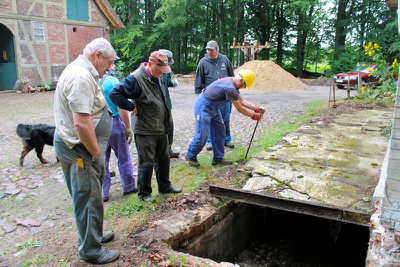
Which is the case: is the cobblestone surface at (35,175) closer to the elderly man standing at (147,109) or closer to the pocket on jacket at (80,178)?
the elderly man standing at (147,109)

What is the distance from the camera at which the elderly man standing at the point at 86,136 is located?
230 centimetres

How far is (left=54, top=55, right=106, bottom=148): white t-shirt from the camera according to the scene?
2.27m

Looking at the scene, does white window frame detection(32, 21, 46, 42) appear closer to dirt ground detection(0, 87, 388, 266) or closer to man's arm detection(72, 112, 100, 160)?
dirt ground detection(0, 87, 388, 266)

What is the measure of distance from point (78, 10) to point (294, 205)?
61.8 feet

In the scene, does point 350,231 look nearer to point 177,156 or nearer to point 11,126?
point 177,156

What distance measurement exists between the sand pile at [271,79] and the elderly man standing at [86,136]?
1792 cm

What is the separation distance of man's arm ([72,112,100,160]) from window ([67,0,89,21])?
18561 mm

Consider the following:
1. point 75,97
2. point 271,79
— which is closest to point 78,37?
point 271,79

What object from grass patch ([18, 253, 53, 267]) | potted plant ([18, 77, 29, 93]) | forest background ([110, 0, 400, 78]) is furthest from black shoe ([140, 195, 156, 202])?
forest background ([110, 0, 400, 78])

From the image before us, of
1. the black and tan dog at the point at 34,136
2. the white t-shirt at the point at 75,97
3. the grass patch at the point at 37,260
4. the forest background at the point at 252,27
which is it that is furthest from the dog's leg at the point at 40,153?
the forest background at the point at 252,27

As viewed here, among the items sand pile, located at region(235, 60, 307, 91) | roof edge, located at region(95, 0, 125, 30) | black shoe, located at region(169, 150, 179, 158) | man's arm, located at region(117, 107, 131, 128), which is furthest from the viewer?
sand pile, located at region(235, 60, 307, 91)

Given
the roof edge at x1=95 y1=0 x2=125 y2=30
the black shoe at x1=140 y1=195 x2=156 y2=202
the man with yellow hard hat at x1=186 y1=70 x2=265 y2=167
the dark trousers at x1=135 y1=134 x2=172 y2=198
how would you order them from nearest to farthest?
the dark trousers at x1=135 y1=134 x2=172 y2=198, the black shoe at x1=140 y1=195 x2=156 y2=202, the man with yellow hard hat at x1=186 y1=70 x2=265 y2=167, the roof edge at x1=95 y1=0 x2=125 y2=30

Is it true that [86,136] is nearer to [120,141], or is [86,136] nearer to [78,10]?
[120,141]

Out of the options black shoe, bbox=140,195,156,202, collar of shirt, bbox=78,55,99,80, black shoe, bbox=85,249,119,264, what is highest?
collar of shirt, bbox=78,55,99,80
